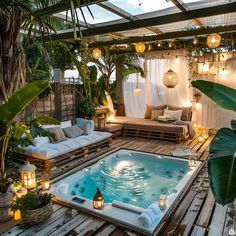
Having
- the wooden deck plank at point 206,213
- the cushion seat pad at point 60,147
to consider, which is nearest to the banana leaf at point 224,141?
the wooden deck plank at point 206,213

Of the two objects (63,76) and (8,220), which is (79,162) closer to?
(8,220)

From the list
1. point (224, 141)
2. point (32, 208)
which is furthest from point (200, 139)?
point (224, 141)

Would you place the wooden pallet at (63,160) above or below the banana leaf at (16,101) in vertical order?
below

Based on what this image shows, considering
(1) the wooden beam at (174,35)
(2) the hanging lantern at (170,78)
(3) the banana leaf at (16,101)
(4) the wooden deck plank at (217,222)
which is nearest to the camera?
(3) the banana leaf at (16,101)

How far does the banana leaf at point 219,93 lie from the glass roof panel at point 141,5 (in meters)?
2.66

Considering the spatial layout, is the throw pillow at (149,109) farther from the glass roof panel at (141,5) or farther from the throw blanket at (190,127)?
the glass roof panel at (141,5)

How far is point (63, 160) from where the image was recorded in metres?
4.63

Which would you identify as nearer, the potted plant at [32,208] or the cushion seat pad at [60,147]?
the potted plant at [32,208]

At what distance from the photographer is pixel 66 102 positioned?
22.0 ft

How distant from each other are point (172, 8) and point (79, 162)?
3511 millimetres

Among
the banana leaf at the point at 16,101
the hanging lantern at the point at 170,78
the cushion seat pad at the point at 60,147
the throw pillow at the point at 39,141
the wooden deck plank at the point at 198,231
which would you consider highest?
the hanging lantern at the point at 170,78

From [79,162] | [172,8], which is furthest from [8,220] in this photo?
[172,8]

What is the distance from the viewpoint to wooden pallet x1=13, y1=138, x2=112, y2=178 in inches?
171

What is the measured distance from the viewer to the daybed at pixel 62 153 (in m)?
4.34
